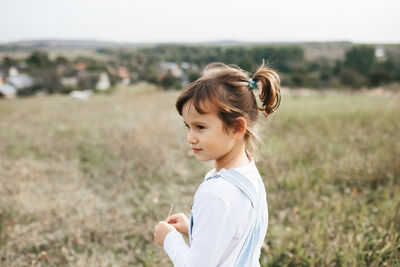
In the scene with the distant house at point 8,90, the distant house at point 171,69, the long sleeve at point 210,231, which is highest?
the distant house at point 171,69

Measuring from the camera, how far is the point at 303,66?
108ft

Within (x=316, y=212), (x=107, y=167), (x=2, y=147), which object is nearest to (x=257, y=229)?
(x=316, y=212)

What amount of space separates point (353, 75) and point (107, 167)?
31098 millimetres

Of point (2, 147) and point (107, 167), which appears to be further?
point (2, 147)

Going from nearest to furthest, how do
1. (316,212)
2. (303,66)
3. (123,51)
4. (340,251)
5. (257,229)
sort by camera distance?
1. (257,229)
2. (340,251)
3. (316,212)
4. (303,66)
5. (123,51)

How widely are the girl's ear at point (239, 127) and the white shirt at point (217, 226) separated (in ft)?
0.77

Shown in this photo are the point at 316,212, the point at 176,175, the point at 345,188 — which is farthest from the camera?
the point at 176,175

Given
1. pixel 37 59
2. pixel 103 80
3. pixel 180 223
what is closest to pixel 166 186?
pixel 180 223

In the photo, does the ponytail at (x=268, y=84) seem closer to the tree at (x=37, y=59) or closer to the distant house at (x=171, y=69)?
the distant house at (x=171, y=69)

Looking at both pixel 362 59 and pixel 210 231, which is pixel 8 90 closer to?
pixel 210 231

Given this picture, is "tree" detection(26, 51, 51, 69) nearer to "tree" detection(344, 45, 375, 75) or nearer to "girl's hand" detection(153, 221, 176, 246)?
"tree" detection(344, 45, 375, 75)

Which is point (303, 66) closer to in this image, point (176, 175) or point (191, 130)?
point (176, 175)

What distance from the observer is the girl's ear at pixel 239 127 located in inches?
41.8

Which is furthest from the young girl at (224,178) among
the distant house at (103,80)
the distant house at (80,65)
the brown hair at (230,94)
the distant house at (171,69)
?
the distant house at (80,65)
